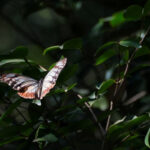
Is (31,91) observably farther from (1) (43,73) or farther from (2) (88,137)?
(2) (88,137)

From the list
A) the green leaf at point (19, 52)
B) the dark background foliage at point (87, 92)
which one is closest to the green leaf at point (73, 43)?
the dark background foliage at point (87, 92)

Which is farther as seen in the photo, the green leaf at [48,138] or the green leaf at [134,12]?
the green leaf at [134,12]

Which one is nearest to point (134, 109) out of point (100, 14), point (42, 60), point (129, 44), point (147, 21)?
point (147, 21)

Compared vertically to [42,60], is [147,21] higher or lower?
higher

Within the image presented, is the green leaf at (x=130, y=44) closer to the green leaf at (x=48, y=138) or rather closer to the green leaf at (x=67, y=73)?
the green leaf at (x=67, y=73)

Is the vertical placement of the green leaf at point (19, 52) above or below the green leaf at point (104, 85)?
above

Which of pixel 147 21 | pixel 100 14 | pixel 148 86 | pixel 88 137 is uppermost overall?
pixel 147 21

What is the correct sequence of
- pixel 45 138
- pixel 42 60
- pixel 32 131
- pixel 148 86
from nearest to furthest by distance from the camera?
1. pixel 45 138
2. pixel 32 131
3. pixel 148 86
4. pixel 42 60

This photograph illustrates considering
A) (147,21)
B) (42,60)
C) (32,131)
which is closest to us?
(32,131)
